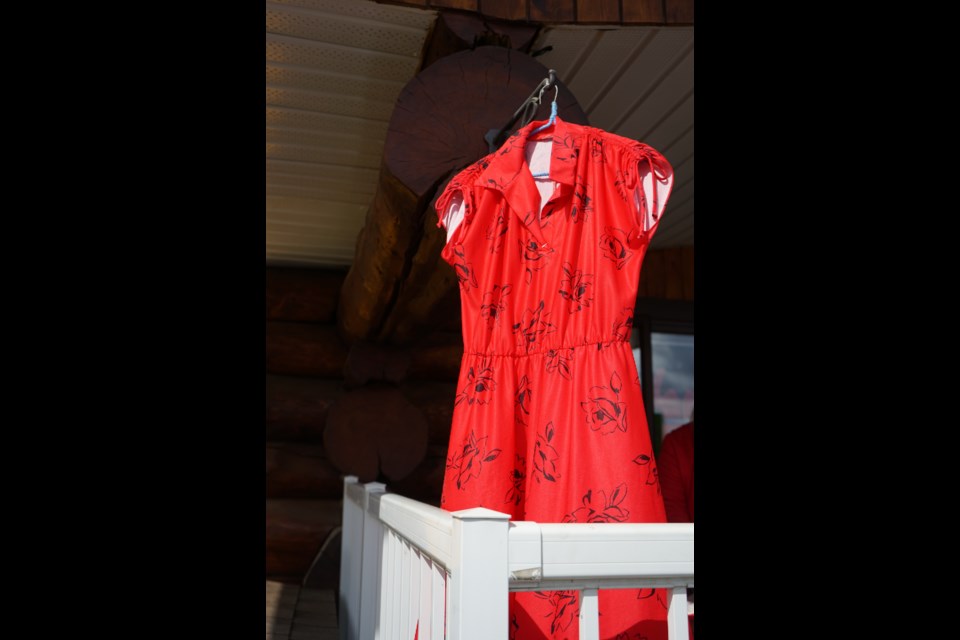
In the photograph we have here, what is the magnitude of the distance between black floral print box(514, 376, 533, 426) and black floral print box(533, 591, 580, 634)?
0.35 m

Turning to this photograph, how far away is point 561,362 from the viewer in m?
1.43

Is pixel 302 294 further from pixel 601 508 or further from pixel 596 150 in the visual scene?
pixel 601 508

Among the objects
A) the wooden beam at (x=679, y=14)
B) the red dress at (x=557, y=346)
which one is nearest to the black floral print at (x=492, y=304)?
the red dress at (x=557, y=346)

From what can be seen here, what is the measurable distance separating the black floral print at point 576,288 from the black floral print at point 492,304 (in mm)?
179

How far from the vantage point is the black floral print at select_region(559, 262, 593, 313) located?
144 cm

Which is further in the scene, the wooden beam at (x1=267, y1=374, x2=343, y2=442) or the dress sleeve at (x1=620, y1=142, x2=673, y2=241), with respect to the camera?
the wooden beam at (x1=267, y1=374, x2=343, y2=442)

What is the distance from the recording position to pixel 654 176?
1.48 meters

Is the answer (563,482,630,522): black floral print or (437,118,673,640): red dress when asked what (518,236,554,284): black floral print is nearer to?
(437,118,673,640): red dress

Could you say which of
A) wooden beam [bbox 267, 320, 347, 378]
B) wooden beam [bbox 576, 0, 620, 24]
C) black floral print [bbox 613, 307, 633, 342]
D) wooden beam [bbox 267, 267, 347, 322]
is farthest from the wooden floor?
wooden beam [bbox 576, 0, 620, 24]
